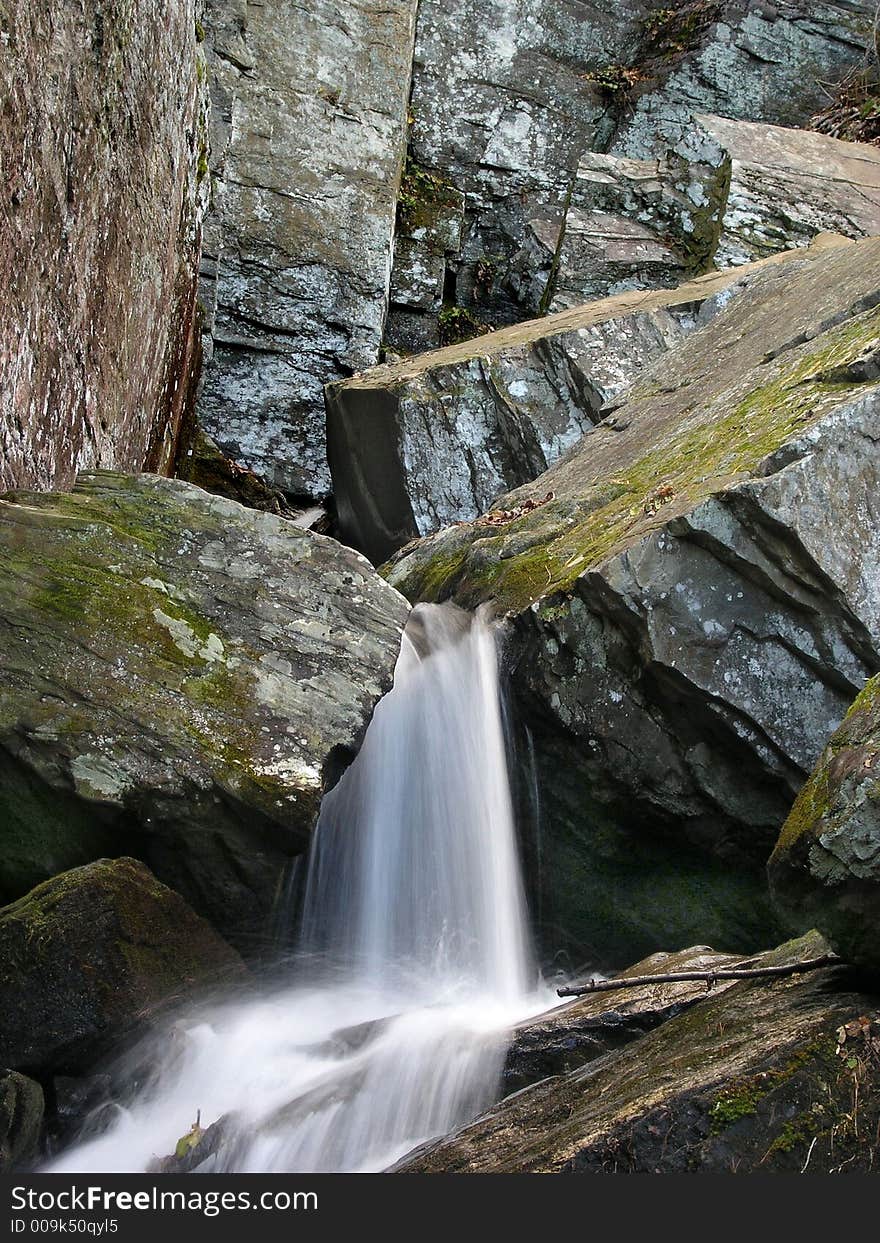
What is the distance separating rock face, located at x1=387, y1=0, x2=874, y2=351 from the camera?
1016 cm

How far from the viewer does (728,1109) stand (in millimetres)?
2150

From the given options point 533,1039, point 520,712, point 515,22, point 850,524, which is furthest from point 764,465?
point 515,22

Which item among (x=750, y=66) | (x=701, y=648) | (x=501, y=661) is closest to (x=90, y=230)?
(x=501, y=661)

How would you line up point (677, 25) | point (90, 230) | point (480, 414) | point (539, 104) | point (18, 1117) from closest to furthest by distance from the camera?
point (18, 1117)
point (90, 230)
point (480, 414)
point (539, 104)
point (677, 25)

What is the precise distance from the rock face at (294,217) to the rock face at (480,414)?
1.94 m

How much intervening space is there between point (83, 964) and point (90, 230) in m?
2.77

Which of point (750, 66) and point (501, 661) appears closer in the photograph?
point (501, 661)

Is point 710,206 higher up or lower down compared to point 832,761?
higher up

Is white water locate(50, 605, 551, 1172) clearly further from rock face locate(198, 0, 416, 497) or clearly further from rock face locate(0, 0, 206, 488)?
rock face locate(198, 0, 416, 497)

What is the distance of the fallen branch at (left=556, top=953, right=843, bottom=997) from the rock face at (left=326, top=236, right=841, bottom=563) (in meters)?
4.05

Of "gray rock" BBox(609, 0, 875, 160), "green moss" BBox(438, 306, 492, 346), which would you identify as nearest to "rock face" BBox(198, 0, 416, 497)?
"green moss" BBox(438, 306, 492, 346)

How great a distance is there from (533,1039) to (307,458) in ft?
21.5

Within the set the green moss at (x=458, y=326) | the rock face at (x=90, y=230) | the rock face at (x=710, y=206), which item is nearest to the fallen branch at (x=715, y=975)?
the rock face at (x=90, y=230)

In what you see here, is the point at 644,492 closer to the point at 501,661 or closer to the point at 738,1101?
the point at 501,661
